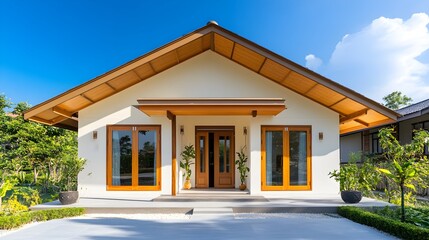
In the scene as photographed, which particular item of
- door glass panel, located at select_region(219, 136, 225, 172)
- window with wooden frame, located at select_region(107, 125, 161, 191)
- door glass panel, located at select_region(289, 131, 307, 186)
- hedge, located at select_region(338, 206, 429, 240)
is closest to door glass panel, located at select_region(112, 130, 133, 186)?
window with wooden frame, located at select_region(107, 125, 161, 191)

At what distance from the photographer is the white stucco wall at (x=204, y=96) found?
10422mm

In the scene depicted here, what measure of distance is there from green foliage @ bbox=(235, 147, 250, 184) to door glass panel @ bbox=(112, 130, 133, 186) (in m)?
3.93

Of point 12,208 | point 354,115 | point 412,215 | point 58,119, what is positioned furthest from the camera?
point 58,119

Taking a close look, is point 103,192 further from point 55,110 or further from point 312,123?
point 312,123

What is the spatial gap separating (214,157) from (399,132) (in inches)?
427

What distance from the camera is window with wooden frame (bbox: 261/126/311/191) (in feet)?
34.6

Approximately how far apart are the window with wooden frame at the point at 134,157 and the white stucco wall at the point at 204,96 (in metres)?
0.20

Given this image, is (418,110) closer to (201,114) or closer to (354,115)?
(354,115)

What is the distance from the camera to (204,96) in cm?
1073

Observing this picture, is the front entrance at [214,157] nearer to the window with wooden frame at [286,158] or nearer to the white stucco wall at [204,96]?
the white stucco wall at [204,96]

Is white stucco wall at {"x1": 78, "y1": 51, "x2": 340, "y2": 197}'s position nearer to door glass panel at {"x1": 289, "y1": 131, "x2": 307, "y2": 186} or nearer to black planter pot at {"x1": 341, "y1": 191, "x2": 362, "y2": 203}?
door glass panel at {"x1": 289, "y1": 131, "x2": 307, "y2": 186}

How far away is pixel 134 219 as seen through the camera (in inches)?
306

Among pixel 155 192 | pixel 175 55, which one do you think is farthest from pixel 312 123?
pixel 155 192

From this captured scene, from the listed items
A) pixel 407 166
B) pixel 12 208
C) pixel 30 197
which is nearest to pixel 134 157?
pixel 30 197
